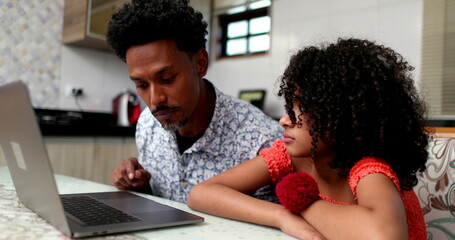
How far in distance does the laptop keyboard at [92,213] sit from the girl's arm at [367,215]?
35cm

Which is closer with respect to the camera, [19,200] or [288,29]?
[19,200]

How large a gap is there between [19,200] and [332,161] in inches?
28.8

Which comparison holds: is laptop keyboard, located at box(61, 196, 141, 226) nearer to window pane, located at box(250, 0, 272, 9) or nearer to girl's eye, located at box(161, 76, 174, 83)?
girl's eye, located at box(161, 76, 174, 83)

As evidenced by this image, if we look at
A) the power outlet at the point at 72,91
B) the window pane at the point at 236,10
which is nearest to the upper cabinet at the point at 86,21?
the power outlet at the point at 72,91

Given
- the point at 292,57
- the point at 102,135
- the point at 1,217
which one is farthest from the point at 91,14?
the point at 1,217

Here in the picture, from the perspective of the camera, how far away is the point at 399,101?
89cm

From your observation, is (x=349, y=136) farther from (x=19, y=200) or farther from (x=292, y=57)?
(x=19, y=200)

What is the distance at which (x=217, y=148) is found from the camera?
1309 mm

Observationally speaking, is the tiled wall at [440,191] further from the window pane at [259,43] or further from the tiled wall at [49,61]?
the tiled wall at [49,61]

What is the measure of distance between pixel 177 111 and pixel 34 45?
2.03 meters

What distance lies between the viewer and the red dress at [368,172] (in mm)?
815

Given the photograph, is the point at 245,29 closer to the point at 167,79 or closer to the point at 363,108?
the point at 167,79

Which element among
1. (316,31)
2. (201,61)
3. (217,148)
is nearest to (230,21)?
(316,31)

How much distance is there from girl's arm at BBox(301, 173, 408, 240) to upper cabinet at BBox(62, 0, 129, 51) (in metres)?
2.31
